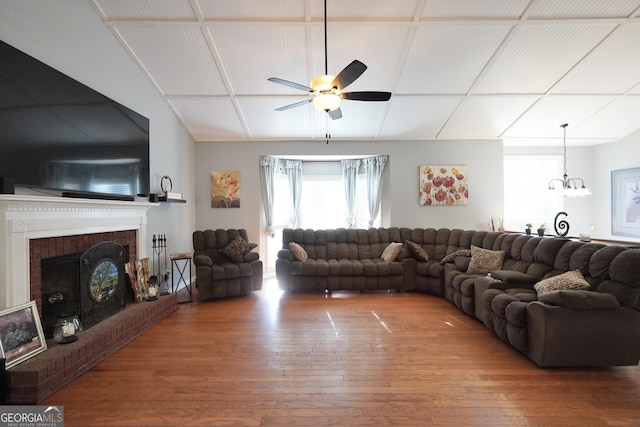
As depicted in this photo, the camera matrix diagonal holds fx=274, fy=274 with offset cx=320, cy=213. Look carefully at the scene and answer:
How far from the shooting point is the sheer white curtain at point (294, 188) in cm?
623

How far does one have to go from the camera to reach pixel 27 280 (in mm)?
2209

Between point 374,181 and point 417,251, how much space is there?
202 cm

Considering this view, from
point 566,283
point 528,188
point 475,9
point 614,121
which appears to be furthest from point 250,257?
point 614,121

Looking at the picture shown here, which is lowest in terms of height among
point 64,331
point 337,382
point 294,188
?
point 337,382

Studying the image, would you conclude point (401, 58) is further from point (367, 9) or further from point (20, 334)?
point (20, 334)

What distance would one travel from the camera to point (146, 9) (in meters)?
3.10

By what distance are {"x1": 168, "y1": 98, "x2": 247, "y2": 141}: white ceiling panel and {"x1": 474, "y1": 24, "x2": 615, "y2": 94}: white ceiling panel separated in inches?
161

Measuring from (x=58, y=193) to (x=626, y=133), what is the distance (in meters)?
9.30

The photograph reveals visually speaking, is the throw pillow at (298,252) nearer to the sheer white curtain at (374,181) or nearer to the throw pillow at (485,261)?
the sheer white curtain at (374,181)

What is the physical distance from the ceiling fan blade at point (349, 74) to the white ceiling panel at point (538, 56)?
244 centimetres

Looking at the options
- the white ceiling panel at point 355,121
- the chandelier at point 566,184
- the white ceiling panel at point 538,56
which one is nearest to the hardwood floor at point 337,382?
the chandelier at point 566,184

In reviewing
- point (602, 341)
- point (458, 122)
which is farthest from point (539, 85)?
point (602, 341)

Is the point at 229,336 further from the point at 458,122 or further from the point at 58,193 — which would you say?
the point at 458,122

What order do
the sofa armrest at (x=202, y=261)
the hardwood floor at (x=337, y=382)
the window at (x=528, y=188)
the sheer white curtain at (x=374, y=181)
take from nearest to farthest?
the hardwood floor at (x=337, y=382), the sofa armrest at (x=202, y=261), the sheer white curtain at (x=374, y=181), the window at (x=528, y=188)
